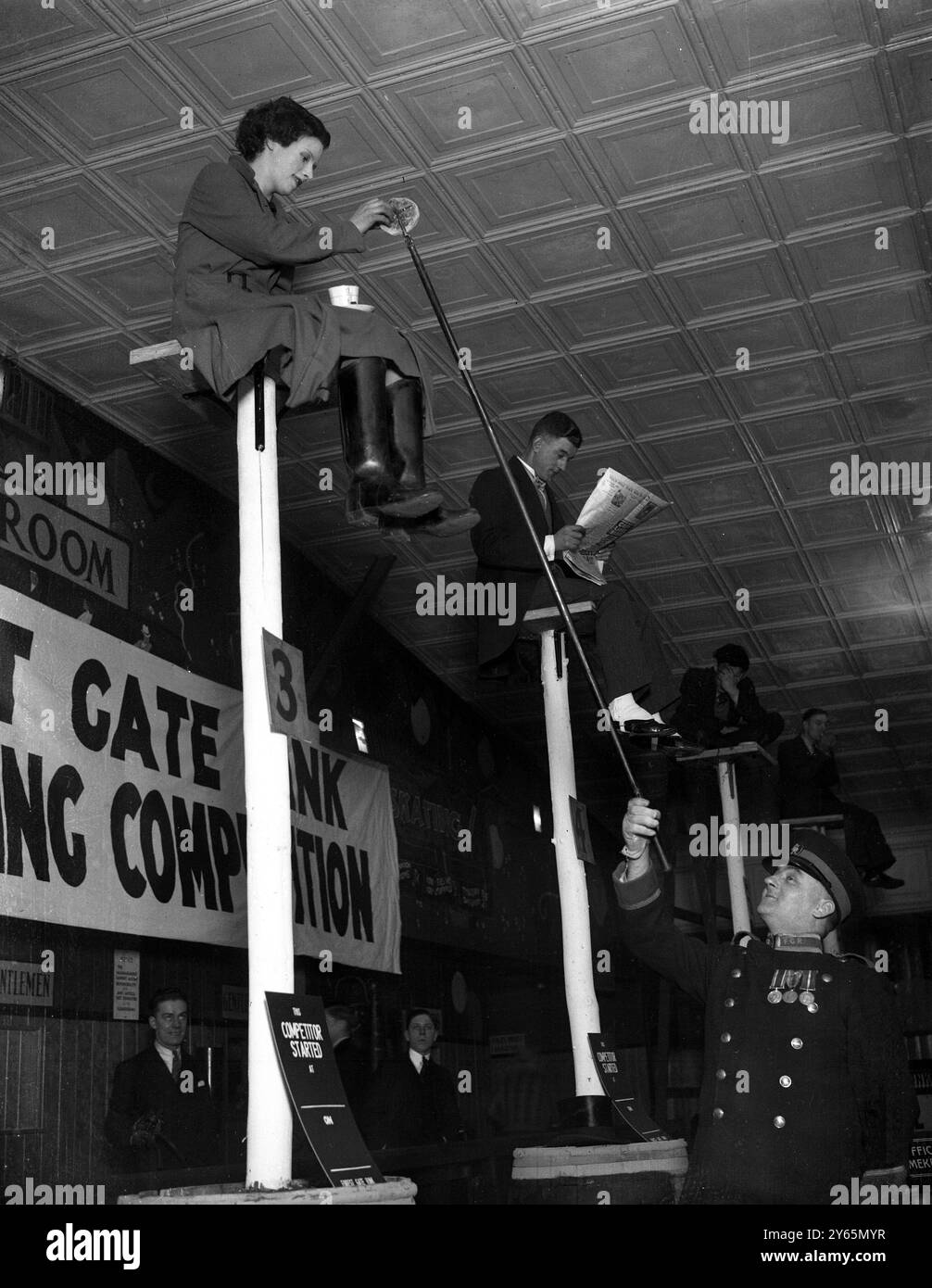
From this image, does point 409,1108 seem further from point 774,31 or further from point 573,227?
point 774,31

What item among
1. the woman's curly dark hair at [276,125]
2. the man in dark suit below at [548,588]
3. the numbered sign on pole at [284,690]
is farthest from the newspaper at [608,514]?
the numbered sign on pole at [284,690]

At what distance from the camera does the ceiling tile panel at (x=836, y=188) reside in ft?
15.6

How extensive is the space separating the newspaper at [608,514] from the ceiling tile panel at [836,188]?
140cm

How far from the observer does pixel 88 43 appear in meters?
4.01

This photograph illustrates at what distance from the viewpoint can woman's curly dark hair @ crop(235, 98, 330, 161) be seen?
3039 millimetres

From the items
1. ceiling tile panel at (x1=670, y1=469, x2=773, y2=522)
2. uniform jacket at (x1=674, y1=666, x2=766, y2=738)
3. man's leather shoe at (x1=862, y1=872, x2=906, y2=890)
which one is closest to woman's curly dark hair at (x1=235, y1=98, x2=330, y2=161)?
ceiling tile panel at (x1=670, y1=469, x2=773, y2=522)

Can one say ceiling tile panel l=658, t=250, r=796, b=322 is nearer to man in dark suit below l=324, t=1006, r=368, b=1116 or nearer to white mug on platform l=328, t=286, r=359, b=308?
white mug on platform l=328, t=286, r=359, b=308

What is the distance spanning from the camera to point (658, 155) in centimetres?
469

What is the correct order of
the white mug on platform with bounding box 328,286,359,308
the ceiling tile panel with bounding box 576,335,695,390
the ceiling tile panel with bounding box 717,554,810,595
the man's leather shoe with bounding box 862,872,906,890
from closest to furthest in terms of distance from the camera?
the white mug on platform with bounding box 328,286,359,308 → the ceiling tile panel with bounding box 576,335,695,390 → the ceiling tile panel with bounding box 717,554,810,595 → the man's leather shoe with bounding box 862,872,906,890

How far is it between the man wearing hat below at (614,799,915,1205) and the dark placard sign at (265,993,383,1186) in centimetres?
66

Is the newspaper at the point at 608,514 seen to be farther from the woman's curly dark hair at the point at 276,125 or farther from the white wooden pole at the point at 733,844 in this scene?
the white wooden pole at the point at 733,844

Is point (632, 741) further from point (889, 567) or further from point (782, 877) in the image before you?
point (889, 567)
